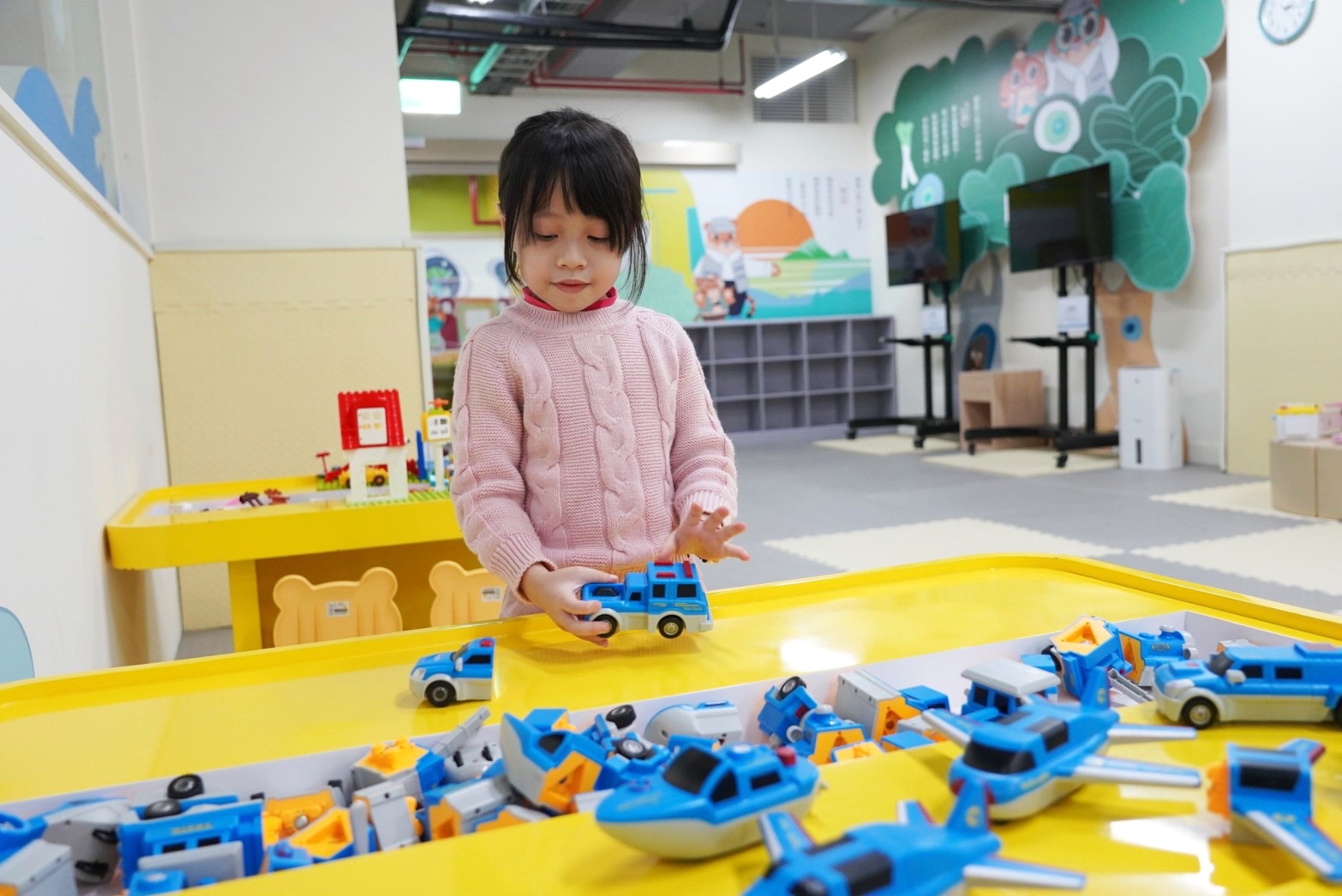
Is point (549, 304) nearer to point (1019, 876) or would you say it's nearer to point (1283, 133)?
point (1019, 876)

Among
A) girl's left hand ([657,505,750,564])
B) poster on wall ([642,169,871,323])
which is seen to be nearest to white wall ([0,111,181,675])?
girl's left hand ([657,505,750,564])

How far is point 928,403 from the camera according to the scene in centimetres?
809

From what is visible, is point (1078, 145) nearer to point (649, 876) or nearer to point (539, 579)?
point (539, 579)

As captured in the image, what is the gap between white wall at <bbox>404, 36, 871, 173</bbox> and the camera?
8.16 meters

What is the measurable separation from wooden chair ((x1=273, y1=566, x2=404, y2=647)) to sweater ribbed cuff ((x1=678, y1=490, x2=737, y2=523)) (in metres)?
0.91

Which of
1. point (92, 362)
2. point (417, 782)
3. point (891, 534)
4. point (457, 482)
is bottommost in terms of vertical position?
point (891, 534)

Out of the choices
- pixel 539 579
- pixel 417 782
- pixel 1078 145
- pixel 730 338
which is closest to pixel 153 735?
pixel 417 782

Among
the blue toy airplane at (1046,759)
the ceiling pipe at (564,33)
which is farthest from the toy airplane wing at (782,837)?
the ceiling pipe at (564,33)

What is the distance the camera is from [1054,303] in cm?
713

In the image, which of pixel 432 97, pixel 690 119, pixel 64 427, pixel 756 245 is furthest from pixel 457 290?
pixel 64 427

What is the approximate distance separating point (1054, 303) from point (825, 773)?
7.11 metres

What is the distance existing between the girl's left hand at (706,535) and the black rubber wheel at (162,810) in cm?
59

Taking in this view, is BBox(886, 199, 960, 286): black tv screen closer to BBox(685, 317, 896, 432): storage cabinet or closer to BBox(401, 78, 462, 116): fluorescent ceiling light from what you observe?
BBox(685, 317, 896, 432): storage cabinet

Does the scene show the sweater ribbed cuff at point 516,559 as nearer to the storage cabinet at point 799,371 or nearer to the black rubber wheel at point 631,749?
the black rubber wheel at point 631,749
